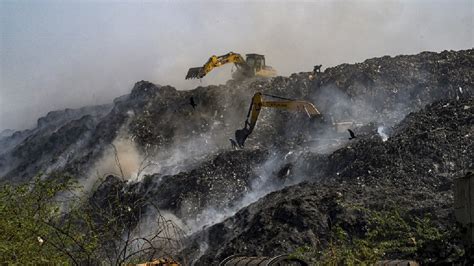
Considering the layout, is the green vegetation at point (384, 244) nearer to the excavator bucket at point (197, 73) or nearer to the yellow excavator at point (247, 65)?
the excavator bucket at point (197, 73)

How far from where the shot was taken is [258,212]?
57.9 feet

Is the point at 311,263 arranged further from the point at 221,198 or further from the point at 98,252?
the point at 221,198

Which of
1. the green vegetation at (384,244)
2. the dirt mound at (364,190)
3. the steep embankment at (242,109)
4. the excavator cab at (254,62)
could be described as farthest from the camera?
the excavator cab at (254,62)

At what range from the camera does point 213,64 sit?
101ft

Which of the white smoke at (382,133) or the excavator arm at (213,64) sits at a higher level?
the excavator arm at (213,64)

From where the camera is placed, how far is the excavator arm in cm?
3059

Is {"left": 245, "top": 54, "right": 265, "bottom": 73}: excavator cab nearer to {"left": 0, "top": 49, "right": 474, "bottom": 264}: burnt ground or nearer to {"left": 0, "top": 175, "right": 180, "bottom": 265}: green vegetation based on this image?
{"left": 0, "top": 49, "right": 474, "bottom": 264}: burnt ground

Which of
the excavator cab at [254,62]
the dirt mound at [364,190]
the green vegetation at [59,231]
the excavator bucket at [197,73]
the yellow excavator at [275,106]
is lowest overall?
the dirt mound at [364,190]

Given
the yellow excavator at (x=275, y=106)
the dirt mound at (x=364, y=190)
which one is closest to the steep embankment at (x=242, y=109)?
the yellow excavator at (x=275, y=106)

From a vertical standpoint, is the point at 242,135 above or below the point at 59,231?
above

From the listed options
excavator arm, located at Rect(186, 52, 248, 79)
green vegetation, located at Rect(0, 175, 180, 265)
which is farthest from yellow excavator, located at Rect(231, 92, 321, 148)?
green vegetation, located at Rect(0, 175, 180, 265)

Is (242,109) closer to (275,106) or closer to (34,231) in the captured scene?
(275,106)

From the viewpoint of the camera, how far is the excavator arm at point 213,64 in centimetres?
3059

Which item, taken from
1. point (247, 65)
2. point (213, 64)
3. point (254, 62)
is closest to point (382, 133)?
point (213, 64)
